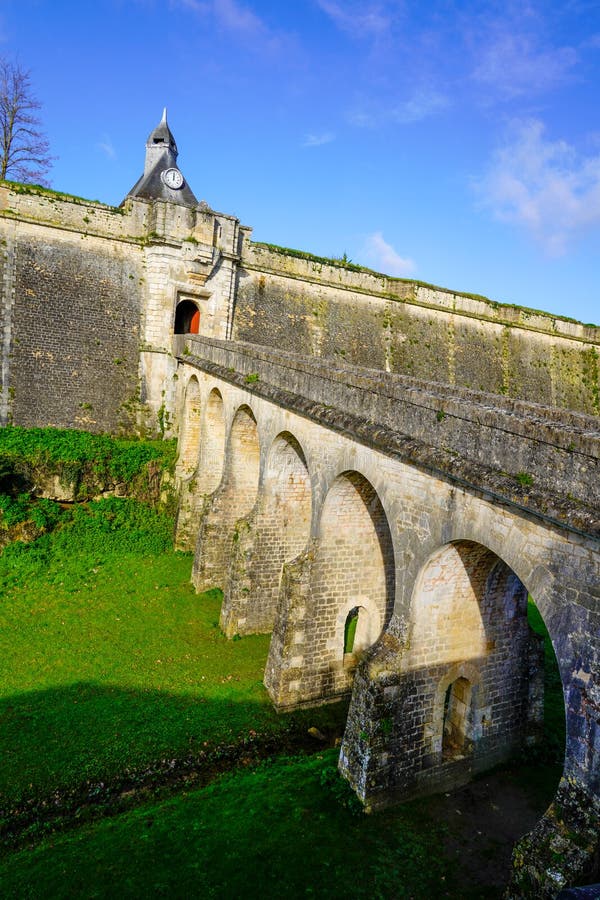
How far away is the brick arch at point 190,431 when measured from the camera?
1922 cm

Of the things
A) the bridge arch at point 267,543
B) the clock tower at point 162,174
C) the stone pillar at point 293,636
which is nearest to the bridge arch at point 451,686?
the stone pillar at point 293,636

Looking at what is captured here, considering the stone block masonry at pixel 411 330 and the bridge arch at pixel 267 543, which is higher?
the stone block masonry at pixel 411 330

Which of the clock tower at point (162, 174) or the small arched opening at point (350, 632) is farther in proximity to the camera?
the clock tower at point (162, 174)

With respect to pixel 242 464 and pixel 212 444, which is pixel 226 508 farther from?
pixel 212 444

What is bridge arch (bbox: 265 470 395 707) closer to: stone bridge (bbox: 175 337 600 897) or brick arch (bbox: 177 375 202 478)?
stone bridge (bbox: 175 337 600 897)

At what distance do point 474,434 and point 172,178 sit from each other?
22392mm

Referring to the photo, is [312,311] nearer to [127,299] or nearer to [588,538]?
[127,299]

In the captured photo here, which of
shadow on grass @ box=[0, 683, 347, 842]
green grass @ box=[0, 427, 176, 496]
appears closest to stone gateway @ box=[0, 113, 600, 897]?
shadow on grass @ box=[0, 683, 347, 842]

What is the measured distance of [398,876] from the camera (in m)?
6.52

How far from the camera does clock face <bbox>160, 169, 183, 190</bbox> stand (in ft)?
79.8

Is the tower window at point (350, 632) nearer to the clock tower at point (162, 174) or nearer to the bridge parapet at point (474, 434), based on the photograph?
the bridge parapet at point (474, 434)

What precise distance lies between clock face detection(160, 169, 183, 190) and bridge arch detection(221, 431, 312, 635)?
1732 cm

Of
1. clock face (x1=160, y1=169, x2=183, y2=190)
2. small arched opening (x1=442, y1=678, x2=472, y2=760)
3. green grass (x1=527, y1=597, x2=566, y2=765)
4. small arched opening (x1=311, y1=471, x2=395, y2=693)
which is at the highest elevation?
clock face (x1=160, y1=169, x2=183, y2=190)

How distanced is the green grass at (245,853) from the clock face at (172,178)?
2322 cm
